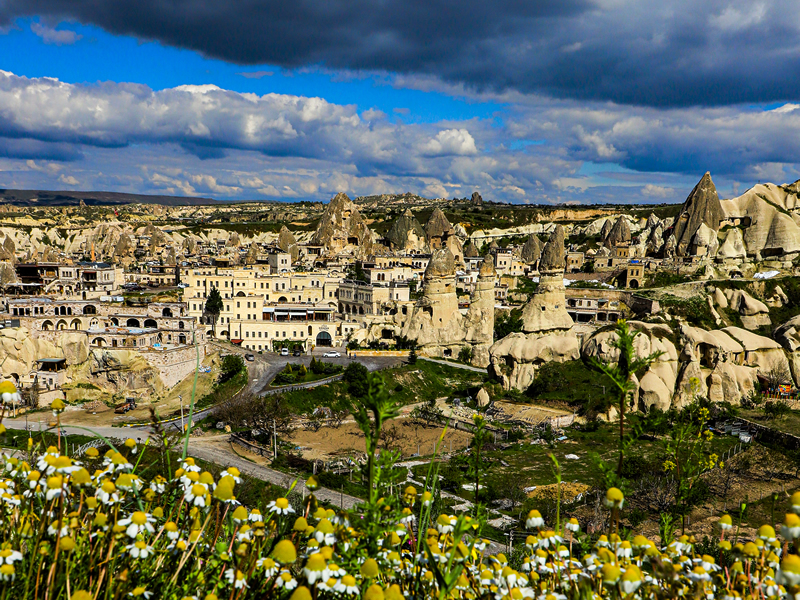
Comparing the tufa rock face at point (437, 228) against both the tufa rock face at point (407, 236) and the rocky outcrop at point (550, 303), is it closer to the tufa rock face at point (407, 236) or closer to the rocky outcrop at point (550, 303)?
the tufa rock face at point (407, 236)

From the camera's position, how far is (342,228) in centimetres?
13300

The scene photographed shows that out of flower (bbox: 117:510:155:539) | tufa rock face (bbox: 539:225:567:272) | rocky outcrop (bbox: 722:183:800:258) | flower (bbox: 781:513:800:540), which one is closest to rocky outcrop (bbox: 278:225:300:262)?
tufa rock face (bbox: 539:225:567:272)

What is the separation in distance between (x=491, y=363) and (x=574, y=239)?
87.7 m

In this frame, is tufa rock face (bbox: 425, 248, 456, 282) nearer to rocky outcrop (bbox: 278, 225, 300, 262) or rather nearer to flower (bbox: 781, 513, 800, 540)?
rocky outcrop (bbox: 278, 225, 300, 262)

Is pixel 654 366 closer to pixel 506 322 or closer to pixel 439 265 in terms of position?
pixel 506 322

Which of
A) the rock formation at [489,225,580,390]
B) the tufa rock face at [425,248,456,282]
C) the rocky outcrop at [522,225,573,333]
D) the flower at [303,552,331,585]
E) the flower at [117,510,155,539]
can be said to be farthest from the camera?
the tufa rock face at [425,248,456,282]

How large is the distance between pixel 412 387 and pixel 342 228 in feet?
290

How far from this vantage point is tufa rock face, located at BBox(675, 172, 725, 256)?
81.5m

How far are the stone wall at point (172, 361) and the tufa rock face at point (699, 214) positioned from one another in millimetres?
67268

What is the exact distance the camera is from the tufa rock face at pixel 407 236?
124 m

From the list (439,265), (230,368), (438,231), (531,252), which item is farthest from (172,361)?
(438,231)

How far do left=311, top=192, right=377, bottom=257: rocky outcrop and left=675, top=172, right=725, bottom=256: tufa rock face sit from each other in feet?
204

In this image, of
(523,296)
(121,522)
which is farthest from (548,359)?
(121,522)

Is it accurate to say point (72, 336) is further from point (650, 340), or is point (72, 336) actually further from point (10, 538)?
point (10, 538)
